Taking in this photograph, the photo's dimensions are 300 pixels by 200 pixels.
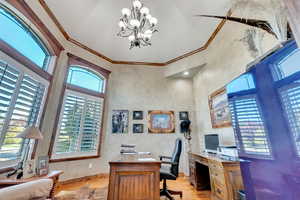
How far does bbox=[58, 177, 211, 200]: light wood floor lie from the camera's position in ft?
8.68

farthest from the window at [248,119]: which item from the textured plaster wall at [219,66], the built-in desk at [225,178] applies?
the textured plaster wall at [219,66]

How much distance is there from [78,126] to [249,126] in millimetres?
3892

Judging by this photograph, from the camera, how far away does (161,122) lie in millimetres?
4488

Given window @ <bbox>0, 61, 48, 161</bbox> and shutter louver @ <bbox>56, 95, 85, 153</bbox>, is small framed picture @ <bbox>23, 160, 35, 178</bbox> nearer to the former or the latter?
window @ <bbox>0, 61, 48, 161</bbox>

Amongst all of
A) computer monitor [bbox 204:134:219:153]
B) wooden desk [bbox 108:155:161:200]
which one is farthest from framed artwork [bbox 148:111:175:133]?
wooden desk [bbox 108:155:161:200]

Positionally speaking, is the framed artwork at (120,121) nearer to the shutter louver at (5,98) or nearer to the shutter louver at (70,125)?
the shutter louver at (70,125)

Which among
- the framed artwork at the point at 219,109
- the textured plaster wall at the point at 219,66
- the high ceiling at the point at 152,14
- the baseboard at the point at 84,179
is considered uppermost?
the high ceiling at the point at 152,14

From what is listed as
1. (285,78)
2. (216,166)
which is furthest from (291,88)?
(216,166)

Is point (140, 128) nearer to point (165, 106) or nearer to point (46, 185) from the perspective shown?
point (165, 106)

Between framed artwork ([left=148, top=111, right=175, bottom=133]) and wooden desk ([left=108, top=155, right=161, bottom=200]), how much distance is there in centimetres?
239

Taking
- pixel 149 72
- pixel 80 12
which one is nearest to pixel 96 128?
pixel 149 72

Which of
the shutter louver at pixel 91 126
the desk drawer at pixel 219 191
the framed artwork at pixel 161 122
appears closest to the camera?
the desk drawer at pixel 219 191

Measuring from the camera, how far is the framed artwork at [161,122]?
14.5 feet

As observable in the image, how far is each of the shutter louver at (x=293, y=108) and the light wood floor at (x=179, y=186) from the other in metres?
2.68
